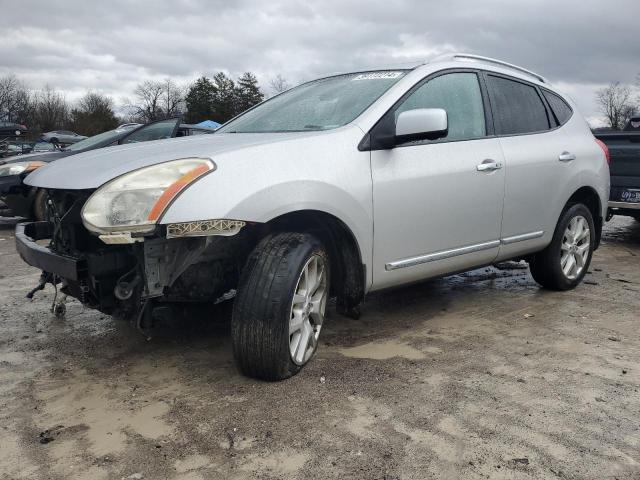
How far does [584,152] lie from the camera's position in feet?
15.7

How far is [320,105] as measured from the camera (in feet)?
12.1

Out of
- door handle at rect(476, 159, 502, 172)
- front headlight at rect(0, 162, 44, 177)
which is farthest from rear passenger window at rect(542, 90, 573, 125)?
front headlight at rect(0, 162, 44, 177)

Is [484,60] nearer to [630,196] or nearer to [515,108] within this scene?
[515,108]

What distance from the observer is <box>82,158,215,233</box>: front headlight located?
252 centimetres

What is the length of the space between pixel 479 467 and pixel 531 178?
2.53 m

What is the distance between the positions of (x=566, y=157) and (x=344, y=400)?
285 centimetres

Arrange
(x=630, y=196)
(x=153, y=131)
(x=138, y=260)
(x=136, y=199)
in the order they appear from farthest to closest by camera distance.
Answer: (x=153, y=131) < (x=630, y=196) < (x=138, y=260) < (x=136, y=199)

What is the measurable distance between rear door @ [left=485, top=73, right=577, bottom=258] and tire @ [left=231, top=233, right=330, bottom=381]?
5.83 feet

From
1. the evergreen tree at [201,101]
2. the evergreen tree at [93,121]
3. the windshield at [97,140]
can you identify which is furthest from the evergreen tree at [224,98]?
the windshield at [97,140]

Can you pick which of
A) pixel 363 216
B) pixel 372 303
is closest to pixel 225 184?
pixel 363 216

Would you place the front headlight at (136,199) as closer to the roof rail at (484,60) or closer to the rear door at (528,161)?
the roof rail at (484,60)

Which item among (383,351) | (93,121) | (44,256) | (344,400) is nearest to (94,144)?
(44,256)

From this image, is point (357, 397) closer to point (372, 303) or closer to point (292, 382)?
point (292, 382)

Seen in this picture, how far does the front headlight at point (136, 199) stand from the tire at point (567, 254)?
3130mm
